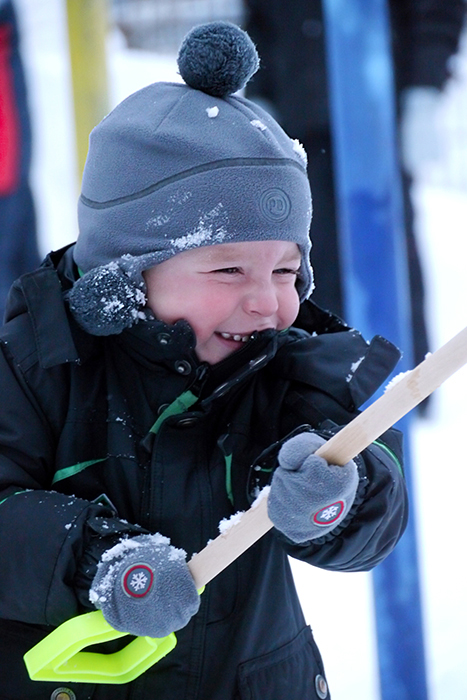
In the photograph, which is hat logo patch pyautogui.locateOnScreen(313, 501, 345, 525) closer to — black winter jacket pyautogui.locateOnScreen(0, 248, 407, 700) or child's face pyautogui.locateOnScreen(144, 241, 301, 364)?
black winter jacket pyautogui.locateOnScreen(0, 248, 407, 700)

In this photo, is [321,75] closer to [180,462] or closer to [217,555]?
[180,462]

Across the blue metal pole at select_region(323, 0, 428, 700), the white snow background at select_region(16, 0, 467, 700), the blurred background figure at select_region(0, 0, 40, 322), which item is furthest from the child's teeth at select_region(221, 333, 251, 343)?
the blurred background figure at select_region(0, 0, 40, 322)

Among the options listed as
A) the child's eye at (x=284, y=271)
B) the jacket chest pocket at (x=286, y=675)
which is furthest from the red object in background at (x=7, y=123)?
the jacket chest pocket at (x=286, y=675)

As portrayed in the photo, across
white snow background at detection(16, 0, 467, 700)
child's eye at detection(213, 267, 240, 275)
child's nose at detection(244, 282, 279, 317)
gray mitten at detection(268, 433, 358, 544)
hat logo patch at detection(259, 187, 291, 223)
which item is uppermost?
hat logo patch at detection(259, 187, 291, 223)

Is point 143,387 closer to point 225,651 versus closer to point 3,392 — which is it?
point 3,392

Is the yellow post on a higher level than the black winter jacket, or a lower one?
higher

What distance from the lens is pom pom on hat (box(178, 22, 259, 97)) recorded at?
94cm

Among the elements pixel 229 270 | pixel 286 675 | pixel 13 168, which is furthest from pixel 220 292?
pixel 13 168

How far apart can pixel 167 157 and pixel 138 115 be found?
3.0 inches

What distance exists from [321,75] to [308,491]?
1.31 meters

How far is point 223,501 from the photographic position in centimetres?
93

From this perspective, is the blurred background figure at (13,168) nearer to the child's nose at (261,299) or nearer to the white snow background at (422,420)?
the white snow background at (422,420)

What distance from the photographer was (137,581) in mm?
761

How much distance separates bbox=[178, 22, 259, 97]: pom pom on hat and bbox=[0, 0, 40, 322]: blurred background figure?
146 cm
